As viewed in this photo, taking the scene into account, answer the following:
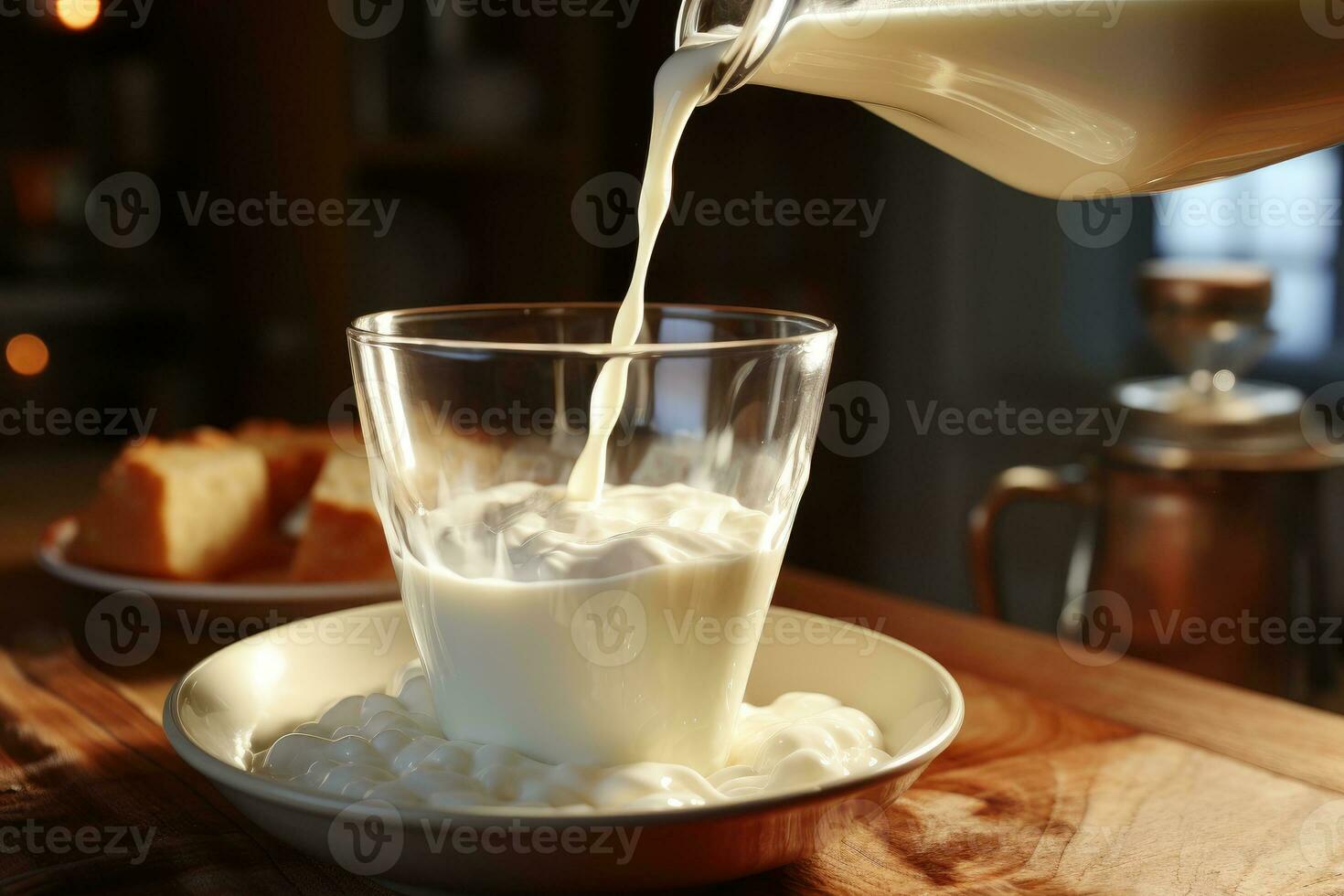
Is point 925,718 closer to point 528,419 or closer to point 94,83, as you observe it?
point 528,419

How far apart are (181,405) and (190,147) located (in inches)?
15.8

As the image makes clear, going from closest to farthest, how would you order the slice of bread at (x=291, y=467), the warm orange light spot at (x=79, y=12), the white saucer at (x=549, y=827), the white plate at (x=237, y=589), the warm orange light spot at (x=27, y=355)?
1. the white saucer at (x=549, y=827)
2. the white plate at (x=237, y=589)
3. the slice of bread at (x=291, y=467)
4. the warm orange light spot at (x=79, y=12)
5. the warm orange light spot at (x=27, y=355)

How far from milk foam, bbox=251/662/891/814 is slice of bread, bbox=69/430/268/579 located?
337 mm

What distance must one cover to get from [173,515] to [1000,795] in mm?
534

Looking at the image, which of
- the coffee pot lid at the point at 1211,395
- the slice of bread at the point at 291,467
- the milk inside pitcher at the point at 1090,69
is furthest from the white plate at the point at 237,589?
the coffee pot lid at the point at 1211,395

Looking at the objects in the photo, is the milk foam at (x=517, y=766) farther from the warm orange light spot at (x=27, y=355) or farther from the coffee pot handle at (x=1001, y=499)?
the warm orange light spot at (x=27, y=355)

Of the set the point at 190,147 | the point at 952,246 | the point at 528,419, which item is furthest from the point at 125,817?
the point at 190,147

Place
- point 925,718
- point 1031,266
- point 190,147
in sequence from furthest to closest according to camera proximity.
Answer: point 190,147
point 1031,266
point 925,718

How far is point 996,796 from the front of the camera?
0.54 meters

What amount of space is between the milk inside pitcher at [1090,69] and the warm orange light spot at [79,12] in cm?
113

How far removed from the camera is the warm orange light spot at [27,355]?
6.34 ft

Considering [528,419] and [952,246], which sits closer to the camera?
[528,419]

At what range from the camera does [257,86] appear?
187 cm

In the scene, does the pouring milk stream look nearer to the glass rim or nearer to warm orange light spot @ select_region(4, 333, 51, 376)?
the glass rim
